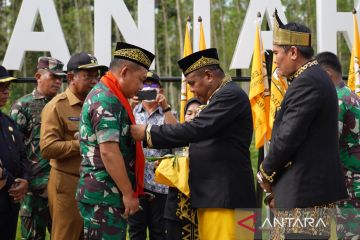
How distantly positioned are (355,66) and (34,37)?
3.46 metres

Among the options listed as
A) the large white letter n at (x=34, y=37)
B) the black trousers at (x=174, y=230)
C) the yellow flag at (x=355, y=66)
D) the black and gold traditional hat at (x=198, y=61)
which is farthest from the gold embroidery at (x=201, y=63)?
the large white letter n at (x=34, y=37)

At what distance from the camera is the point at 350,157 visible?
5.25 metres

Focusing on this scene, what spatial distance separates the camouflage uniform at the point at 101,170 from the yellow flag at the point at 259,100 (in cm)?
285

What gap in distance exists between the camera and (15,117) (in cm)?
588

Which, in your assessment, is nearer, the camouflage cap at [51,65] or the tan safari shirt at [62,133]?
the tan safari shirt at [62,133]

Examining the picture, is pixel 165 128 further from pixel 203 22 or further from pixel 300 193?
pixel 203 22

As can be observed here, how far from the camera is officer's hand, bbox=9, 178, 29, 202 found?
5.00 m

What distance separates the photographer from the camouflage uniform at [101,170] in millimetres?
3996

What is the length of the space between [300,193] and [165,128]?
3.51ft

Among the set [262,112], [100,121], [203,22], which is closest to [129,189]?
[100,121]

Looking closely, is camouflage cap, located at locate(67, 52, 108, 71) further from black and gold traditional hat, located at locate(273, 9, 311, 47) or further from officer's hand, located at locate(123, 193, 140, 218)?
black and gold traditional hat, located at locate(273, 9, 311, 47)

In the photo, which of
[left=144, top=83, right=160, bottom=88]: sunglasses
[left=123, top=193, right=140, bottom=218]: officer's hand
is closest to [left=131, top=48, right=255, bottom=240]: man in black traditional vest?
[left=123, top=193, right=140, bottom=218]: officer's hand

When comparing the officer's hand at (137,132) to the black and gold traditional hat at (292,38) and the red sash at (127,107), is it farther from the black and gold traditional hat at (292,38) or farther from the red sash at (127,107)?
the black and gold traditional hat at (292,38)

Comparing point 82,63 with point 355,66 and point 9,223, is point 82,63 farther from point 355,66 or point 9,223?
point 355,66
